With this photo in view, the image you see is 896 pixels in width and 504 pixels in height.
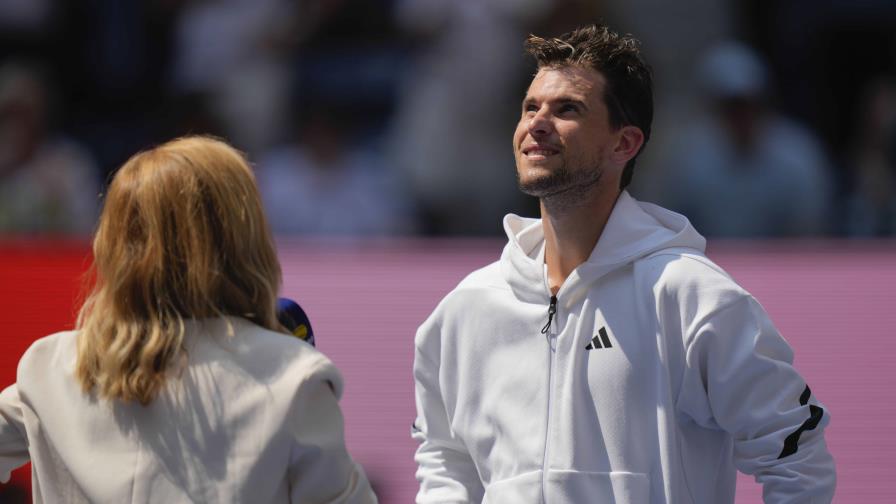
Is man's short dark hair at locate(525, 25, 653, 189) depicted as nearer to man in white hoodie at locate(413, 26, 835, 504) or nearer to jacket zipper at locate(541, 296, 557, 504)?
man in white hoodie at locate(413, 26, 835, 504)

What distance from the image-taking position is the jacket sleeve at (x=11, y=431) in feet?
9.16

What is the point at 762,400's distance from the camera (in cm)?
308

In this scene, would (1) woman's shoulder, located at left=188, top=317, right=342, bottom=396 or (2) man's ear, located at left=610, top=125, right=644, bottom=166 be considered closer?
(1) woman's shoulder, located at left=188, top=317, right=342, bottom=396

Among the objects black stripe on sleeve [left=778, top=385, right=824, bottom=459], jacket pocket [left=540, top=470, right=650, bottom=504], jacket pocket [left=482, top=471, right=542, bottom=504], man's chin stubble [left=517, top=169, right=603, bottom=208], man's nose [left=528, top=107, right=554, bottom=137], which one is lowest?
jacket pocket [left=482, top=471, right=542, bottom=504]

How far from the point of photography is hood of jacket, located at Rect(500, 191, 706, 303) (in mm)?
3283

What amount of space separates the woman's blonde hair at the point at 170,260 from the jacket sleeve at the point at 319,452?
18cm

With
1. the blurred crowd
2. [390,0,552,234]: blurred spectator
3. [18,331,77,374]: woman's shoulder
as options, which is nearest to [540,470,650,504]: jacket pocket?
[18,331,77,374]: woman's shoulder

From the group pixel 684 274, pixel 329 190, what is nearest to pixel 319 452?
pixel 684 274

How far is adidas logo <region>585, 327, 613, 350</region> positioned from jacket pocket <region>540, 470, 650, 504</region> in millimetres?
280

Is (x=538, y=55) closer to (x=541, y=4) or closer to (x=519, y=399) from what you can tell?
(x=519, y=399)

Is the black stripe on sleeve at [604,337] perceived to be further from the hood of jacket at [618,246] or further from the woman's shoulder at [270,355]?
the woman's shoulder at [270,355]

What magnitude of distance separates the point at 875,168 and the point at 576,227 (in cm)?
449

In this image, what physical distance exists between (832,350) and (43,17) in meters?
5.69

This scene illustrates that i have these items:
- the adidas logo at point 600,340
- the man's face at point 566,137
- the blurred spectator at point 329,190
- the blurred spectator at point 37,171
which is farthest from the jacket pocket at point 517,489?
the blurred spectator at point 37,171
